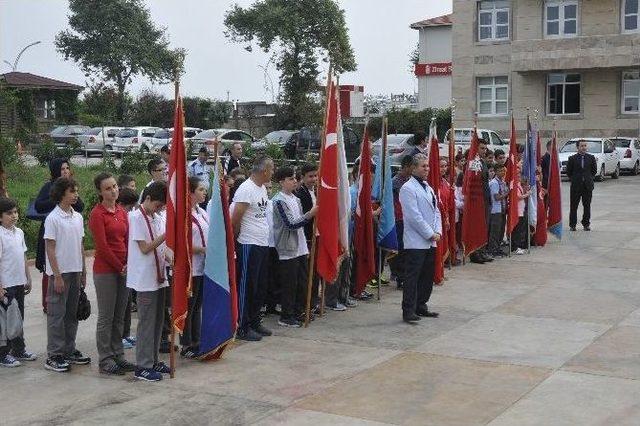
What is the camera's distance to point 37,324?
9.92 m

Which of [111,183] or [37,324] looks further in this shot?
[37,324]

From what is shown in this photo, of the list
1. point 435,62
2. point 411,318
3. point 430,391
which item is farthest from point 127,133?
point 430,391

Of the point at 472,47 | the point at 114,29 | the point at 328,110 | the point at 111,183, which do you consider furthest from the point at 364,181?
the point at 114,29

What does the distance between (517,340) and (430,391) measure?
210 cm

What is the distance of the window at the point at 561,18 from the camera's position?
43.1m

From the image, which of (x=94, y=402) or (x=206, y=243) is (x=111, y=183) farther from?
(x=94, y=402)

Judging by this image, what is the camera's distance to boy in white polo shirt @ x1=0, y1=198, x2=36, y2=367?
8055 mm

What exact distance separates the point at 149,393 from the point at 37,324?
124 inches

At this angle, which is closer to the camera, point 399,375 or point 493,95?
point 399,375

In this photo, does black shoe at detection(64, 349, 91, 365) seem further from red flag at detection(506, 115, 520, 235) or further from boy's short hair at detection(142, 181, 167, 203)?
red flag at detection(506, 115, 520, 235)

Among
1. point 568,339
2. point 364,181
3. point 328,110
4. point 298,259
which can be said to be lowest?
point 568,339

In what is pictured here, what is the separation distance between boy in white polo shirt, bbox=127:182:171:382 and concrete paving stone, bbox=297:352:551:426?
151 cm

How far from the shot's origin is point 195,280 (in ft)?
28.0

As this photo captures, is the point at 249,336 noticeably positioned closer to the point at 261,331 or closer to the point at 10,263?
the point at 261,331
